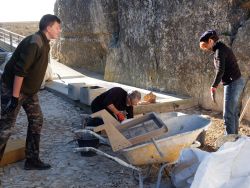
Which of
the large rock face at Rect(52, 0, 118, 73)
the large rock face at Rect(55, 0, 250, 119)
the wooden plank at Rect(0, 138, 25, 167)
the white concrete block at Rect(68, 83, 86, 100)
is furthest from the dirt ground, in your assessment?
the large rock face at Rect(52, 0, 118, 73)

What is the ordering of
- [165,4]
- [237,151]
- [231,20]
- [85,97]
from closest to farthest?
[237,151]
[231,20]
[85,97]
[165,4]

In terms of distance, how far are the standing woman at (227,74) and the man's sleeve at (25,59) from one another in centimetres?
222

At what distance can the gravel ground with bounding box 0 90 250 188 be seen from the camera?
474 centimetres

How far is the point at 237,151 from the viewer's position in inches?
124

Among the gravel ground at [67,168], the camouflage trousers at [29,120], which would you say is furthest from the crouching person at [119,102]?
the camouflage trousers at [29,120]

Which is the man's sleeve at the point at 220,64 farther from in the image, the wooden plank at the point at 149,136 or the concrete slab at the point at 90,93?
the concrete slab at the point at 90,93

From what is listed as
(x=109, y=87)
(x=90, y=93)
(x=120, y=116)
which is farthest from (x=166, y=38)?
(x=120, y=116)

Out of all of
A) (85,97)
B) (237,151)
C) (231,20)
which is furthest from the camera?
(85,97)

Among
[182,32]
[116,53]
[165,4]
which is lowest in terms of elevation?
[116,53]

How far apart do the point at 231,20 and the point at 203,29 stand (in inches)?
23.6

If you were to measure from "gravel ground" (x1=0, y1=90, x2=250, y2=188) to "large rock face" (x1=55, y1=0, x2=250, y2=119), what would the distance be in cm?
117

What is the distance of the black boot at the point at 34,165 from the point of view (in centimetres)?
512

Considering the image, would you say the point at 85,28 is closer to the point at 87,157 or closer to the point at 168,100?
the point at 168,100

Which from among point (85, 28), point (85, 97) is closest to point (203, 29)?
point (85, 97)
